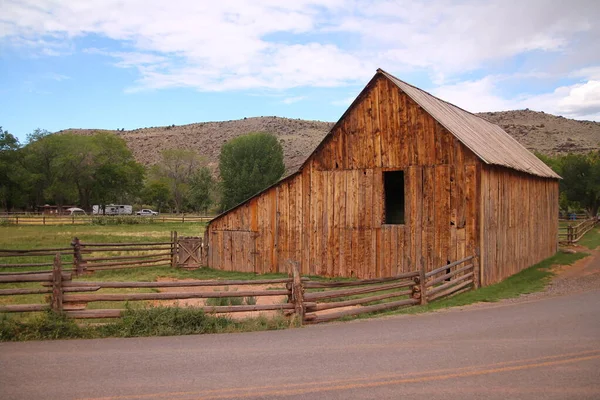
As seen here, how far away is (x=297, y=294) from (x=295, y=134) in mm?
89326

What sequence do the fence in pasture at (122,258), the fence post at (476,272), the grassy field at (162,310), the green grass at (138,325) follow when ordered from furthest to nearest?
1. the fence in pasture at (122,258)
2. the fence post at (476,272)
3. the grassy field at (162,310)
4. the green grass at (138,325)

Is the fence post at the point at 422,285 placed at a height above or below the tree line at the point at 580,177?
below

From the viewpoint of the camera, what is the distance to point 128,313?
9.59m

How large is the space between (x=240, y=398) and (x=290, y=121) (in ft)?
337

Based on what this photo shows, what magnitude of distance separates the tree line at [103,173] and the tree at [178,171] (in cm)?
35

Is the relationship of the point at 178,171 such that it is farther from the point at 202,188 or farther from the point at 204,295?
the point at 204,295

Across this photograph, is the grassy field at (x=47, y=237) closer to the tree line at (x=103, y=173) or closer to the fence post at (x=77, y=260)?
the fence post at (x=77, y=260)

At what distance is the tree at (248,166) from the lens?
65.5m

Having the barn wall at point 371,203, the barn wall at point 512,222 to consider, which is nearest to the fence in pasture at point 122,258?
the barn wall at point 371,203

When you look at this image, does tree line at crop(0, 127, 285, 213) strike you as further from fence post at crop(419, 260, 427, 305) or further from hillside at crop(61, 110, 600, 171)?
fence post at crop(419, 260, 427, 305)

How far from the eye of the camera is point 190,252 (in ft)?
78.4

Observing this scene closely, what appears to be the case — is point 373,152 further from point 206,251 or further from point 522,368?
point 522,368

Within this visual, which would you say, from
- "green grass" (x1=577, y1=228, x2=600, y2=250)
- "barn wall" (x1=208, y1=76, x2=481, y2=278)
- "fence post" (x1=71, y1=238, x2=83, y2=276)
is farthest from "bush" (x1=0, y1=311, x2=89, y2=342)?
"green grass" (x1=577, y1=228, x2=600, y2=250)

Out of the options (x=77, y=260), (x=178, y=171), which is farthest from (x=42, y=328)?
(x=178, y=171)
